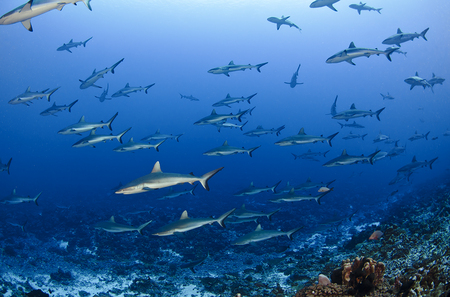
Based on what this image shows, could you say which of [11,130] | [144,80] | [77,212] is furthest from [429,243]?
[11,130]

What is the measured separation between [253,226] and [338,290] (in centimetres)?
906

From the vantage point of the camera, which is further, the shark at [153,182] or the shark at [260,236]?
the shark at [260,236]

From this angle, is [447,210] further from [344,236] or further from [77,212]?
[77,212]

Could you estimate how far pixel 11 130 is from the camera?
192875 mm

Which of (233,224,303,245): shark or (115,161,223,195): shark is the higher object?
(115,161,223,195): shark

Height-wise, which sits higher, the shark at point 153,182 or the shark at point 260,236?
the shark at point 153,182

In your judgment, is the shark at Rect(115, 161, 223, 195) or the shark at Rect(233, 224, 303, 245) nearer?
the shark at Rect(115, 161, 223, 195)

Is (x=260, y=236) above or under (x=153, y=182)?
under

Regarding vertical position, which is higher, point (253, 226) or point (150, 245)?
point (150, 245)

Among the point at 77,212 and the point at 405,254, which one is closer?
the point at 405,254

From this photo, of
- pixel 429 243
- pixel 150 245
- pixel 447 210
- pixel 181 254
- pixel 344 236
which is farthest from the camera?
pixel 344 236

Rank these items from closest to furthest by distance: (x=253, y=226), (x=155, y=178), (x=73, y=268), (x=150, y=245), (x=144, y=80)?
1. (x=155, y=178)
2. (x=73, y=268)
3. (x=150, y=245)
4. (x=253, y=226)
5. (x=144, y=80)

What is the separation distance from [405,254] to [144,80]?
529 ft

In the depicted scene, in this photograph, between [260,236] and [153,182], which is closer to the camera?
[153,182]
